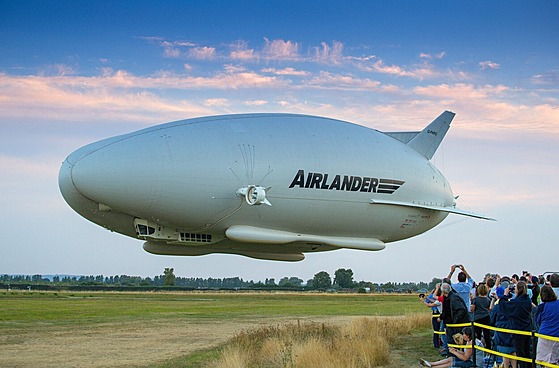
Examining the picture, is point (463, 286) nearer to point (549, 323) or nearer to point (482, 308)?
point (482, 308)

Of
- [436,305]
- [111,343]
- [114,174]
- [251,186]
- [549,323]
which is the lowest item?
[111,343]

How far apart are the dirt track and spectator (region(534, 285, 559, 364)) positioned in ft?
39.2

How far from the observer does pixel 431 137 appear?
32.2 m

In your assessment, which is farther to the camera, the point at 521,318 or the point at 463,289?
the point at 463,289

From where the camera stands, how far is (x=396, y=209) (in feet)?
88.3

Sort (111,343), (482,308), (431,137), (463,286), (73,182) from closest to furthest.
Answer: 1. (482,308)
2. (463,286)
3. (73,182)
4. (111,343)
5. (431,137)

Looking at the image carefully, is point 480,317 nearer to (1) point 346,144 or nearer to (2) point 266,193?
(2) point 266,193

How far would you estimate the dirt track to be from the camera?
890 inches

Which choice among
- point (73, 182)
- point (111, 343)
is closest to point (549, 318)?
point (73, 182)

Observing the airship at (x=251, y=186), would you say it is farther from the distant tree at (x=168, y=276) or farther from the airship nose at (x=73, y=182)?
the distant tree at (x=168, y=276)

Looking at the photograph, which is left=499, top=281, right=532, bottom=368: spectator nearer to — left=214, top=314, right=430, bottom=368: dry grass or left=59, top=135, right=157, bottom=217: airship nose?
left=214, top=314, right=430, bottom=368: dry grass

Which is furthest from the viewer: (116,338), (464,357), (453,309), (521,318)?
(116,338)

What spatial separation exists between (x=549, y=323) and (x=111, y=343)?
1803 cm

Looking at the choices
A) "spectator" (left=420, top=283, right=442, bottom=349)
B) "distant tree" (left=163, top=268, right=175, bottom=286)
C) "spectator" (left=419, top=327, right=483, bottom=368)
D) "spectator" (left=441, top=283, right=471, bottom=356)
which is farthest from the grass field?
"distant tree" (left=163, top=268, right=175, bottom=286)
